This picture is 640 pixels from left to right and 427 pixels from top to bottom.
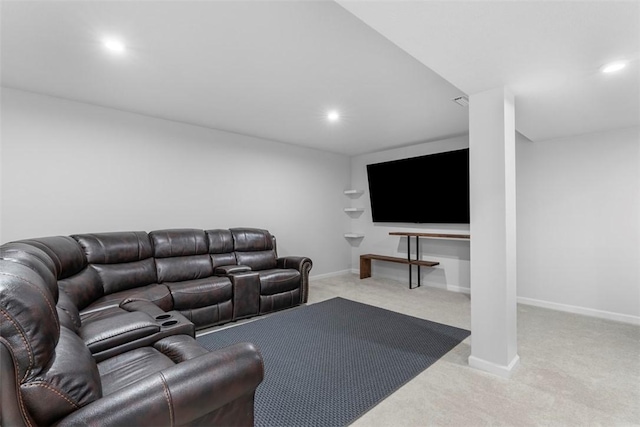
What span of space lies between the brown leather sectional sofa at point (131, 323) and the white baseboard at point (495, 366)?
198 centimetres

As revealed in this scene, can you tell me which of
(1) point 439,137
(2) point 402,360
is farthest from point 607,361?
(1) point 439,137

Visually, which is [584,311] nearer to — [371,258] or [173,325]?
[371,258]

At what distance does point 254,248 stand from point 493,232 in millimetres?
3232

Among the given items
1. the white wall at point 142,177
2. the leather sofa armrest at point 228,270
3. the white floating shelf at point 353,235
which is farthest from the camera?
the white floating shelf at point 353,235

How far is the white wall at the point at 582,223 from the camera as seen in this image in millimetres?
3537

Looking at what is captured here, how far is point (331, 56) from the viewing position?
2365 millimetres

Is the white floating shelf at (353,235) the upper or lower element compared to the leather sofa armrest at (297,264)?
upper

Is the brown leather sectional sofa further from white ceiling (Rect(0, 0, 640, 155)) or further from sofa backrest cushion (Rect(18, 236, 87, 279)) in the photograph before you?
white ceiling (Rect(0, 0, 640, 155))

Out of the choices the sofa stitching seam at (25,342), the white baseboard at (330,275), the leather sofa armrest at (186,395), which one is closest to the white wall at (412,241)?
the white baseboard at (330,275)

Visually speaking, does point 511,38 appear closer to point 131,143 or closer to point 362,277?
point 131,143

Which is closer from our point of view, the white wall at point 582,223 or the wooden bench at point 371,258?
the white wall at point 582,223

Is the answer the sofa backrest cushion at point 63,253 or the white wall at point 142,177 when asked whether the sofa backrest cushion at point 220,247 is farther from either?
the sofa backrest cushion at point 63,253

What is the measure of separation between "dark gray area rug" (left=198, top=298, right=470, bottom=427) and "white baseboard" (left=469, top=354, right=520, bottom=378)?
12.6 inches

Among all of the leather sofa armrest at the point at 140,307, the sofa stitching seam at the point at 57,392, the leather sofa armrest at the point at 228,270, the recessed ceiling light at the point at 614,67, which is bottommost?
the leather sofa armrest at the point at 140,307
